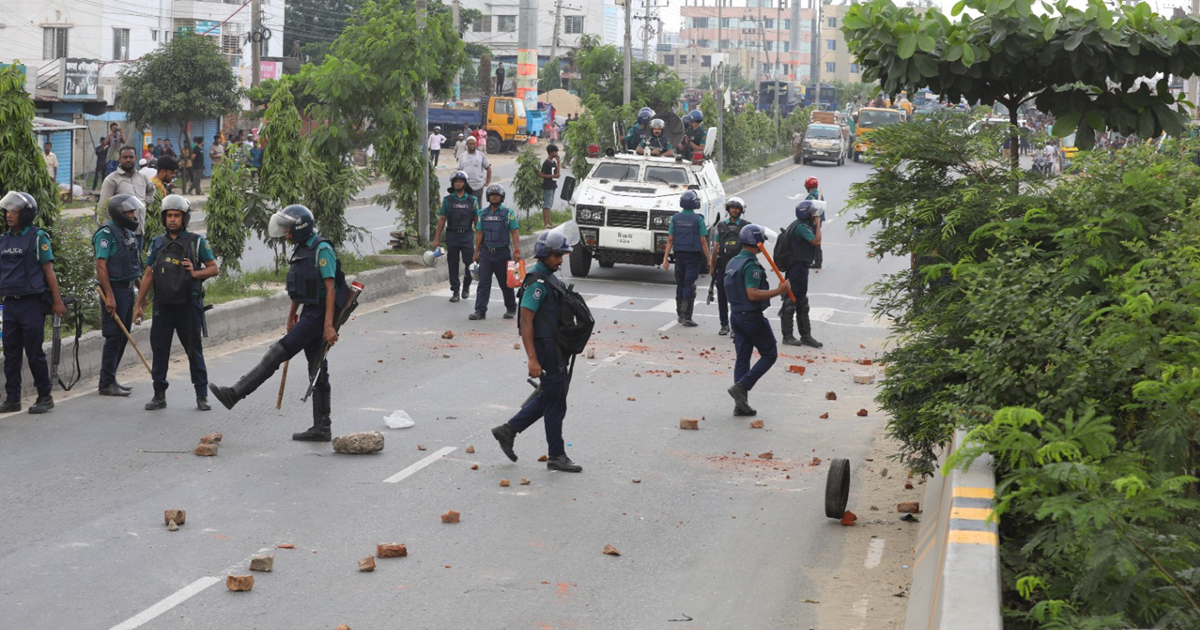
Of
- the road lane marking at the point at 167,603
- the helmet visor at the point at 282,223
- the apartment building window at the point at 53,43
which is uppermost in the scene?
the apartment building window at the point at 53,43

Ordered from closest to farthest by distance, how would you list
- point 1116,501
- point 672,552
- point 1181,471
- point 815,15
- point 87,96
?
point 1116,501
point 1181,471
point 672,552
point 87,96
point 815,15

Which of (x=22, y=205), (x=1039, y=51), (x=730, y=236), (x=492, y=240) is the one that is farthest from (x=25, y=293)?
(x=730, y=236)

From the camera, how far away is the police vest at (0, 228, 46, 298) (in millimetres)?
10766

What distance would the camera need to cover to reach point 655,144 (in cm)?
2733

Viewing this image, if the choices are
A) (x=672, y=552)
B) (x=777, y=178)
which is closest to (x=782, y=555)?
(x=672, y=552)

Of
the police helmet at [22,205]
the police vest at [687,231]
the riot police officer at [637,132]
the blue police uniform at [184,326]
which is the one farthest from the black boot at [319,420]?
the riot police officer at [637,132]

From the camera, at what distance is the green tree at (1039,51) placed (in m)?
8.99

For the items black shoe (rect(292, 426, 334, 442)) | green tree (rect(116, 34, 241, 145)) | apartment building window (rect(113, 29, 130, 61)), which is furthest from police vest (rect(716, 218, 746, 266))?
apartment building window (rect(113, 29, 130, 61))

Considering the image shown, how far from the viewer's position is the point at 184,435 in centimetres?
1066

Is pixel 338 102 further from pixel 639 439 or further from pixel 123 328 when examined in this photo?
pixel 639 439

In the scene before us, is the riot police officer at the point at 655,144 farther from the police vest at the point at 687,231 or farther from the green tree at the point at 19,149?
the green tree at the point at 19,149

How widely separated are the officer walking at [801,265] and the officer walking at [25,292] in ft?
27.7

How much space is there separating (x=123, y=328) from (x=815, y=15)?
110 m

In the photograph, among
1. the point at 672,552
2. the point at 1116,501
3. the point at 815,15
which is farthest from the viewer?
the point at 815,15
